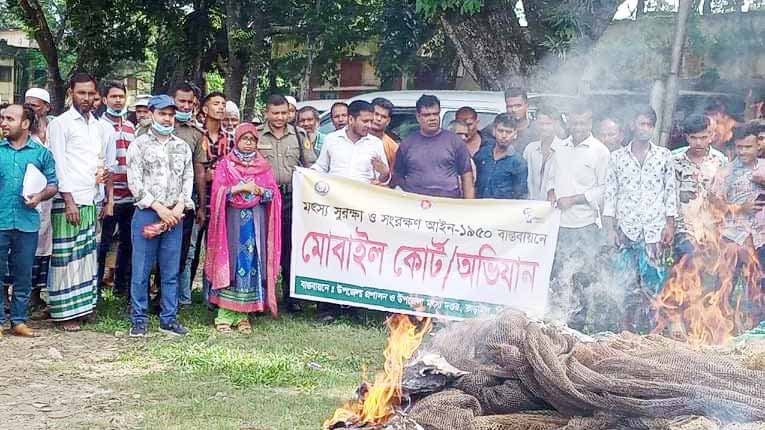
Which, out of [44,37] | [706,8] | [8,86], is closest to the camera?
[706,8]

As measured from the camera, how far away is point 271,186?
276 inches

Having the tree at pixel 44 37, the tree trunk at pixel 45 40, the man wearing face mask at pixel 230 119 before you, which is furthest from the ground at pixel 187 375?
the tree at pixel 44 37

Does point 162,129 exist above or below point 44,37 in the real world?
below

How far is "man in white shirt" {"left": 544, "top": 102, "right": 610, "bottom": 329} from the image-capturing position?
268 inches

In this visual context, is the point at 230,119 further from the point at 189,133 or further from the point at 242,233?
the point at 242,233

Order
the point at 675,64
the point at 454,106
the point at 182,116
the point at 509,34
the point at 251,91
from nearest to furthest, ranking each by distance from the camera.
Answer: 1. the point at 182,116
2. the point at 454,106
3. the point at 675,64
4. the point at 509,34
5. the point at 251,91

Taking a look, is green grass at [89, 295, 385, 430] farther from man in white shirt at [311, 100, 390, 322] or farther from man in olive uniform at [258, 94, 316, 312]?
man in white shirt at [311, 100, 390, 322]

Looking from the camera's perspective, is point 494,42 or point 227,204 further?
point 494,42

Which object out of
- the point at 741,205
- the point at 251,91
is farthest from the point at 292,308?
the point at 251,91

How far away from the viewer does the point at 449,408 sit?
4.02 meters

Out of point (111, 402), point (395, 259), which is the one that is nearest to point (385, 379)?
point (111, 402)

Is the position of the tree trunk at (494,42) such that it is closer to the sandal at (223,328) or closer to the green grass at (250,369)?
the green grass at (250,369)

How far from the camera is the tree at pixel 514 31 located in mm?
10273

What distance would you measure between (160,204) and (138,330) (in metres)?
1.00
